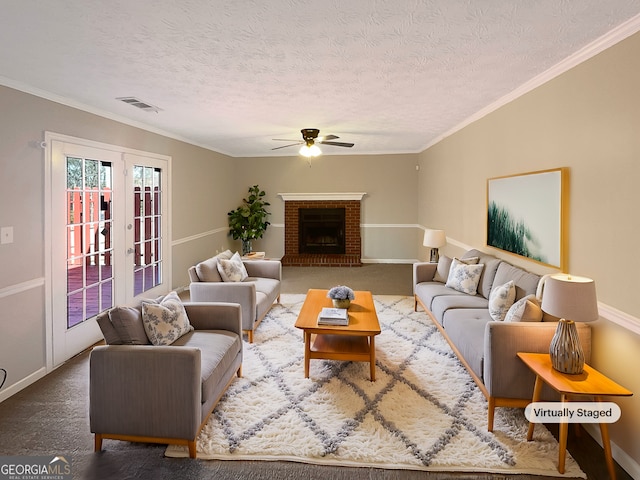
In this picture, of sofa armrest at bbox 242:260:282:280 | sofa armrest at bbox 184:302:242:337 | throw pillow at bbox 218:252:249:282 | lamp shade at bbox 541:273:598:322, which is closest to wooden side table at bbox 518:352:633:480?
lamp shade at bbox 541:273:598:322

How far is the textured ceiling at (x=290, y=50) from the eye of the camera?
6.68 ft

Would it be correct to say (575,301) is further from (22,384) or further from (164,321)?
(22,384)

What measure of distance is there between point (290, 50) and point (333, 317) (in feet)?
7.05

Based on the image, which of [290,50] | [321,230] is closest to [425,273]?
[290,50]

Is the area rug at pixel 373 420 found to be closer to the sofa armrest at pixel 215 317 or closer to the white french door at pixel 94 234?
the sofa armrest at pixel 215 317

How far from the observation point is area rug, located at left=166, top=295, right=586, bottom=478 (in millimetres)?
2207

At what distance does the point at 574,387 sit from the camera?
2.07 metres

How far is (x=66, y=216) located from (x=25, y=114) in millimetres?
973

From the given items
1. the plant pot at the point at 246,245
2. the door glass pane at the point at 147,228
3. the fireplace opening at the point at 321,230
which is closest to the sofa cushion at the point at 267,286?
the door glass pane at the point at 147,228

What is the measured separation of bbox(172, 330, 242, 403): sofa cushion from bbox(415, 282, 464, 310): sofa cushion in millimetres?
2283

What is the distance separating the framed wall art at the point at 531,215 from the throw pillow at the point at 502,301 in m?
0.39

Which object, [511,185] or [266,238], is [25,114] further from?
[266,238]

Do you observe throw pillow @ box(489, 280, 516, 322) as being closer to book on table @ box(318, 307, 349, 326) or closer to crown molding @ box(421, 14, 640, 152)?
book on table @ box(318, 307, 349, 326)

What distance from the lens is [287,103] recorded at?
399 cm
